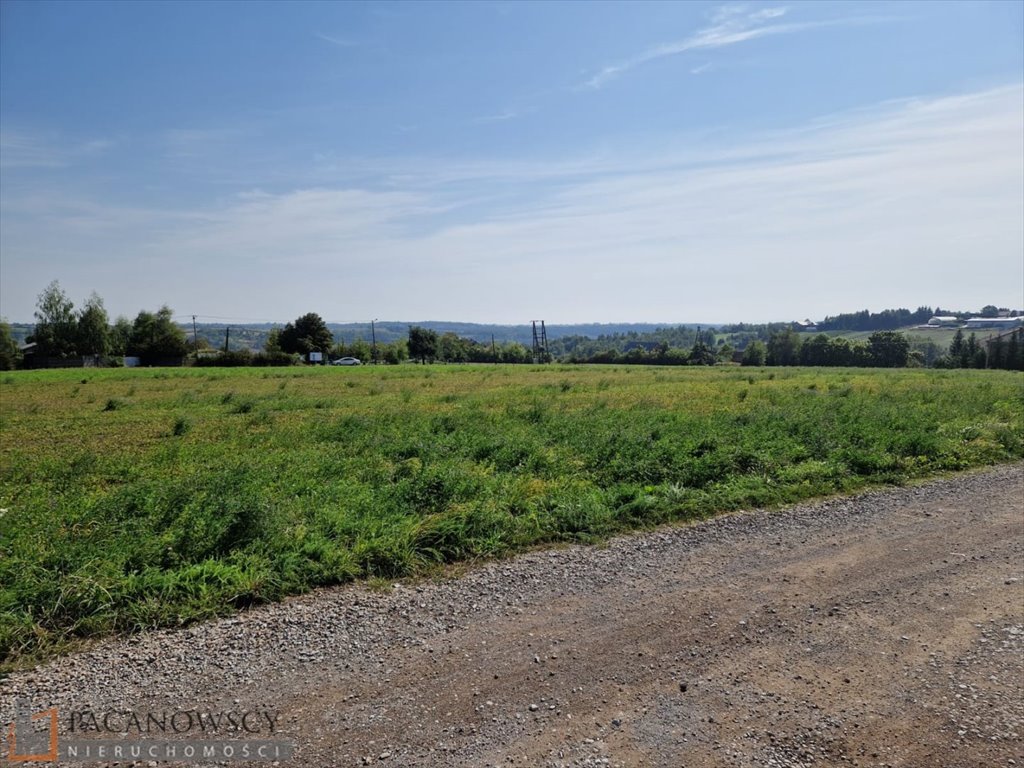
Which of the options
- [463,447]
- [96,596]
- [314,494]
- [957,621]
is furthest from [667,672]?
[463,447]

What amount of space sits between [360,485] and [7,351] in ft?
333

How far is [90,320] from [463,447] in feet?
347

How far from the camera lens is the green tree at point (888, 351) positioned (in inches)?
3925

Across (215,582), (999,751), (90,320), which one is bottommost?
(999,751)

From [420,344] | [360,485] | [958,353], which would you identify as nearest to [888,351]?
[958,353]

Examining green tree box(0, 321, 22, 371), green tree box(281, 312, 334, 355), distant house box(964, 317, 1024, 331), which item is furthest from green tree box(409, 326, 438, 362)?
distant house box(964, 317, 1024, 331)

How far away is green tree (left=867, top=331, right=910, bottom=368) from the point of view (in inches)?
3925

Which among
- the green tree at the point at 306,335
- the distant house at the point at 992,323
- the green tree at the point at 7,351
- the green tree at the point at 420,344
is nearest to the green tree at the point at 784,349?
the distant house at the point at 992,323

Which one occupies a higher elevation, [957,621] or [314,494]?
[314,494]

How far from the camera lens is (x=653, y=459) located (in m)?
10.4

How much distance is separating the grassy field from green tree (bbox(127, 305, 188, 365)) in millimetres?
80786

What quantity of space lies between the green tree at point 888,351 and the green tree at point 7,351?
135 m

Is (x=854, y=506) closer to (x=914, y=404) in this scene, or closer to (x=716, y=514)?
(x=716, y=514)

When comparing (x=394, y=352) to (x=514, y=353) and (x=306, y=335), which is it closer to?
(x=306, y=335)
